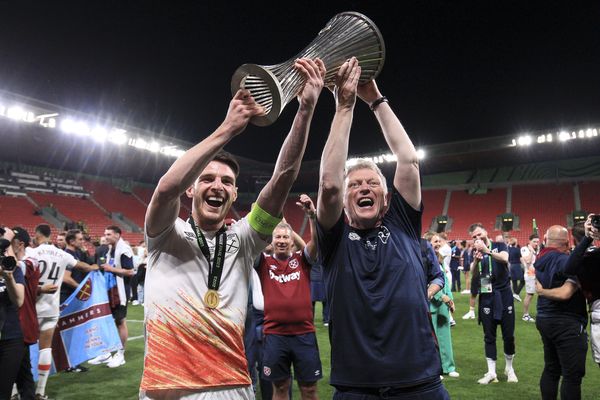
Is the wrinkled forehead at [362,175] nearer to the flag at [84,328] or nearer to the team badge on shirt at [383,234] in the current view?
the team badge on shirt at [383,234]

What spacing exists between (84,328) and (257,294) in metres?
3.07

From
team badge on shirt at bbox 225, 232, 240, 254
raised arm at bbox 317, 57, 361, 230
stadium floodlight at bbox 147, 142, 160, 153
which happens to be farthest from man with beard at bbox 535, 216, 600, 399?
stadium floodlight at bbox 147, 142, 160, 153

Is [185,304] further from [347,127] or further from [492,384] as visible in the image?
[492,384]

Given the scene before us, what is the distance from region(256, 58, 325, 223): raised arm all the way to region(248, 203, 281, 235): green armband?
0.02 meters

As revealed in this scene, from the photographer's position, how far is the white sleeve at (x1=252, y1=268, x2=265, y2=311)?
198 inches

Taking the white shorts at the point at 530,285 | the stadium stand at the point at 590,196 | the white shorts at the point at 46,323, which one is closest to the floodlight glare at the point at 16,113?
the white shorts at the point at 46,323

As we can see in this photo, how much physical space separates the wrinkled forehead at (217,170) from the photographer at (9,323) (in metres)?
2.94

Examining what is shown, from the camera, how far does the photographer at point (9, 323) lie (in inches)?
160

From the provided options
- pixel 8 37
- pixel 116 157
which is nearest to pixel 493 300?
pixel 8 37

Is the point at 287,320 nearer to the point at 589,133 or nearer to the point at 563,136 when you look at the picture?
the point at 563,136

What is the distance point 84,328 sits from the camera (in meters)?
6.49

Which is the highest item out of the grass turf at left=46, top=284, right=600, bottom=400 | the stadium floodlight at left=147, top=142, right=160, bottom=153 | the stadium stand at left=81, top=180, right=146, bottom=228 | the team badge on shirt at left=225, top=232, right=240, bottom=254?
the stadium floodlight at left=147, top=142, right=160, bottom=153

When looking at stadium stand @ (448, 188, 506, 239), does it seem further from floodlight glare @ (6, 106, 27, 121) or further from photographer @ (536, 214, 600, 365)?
photographer @ (536, 214, 600, 365)

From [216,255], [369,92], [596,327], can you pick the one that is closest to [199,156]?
[216,255]
